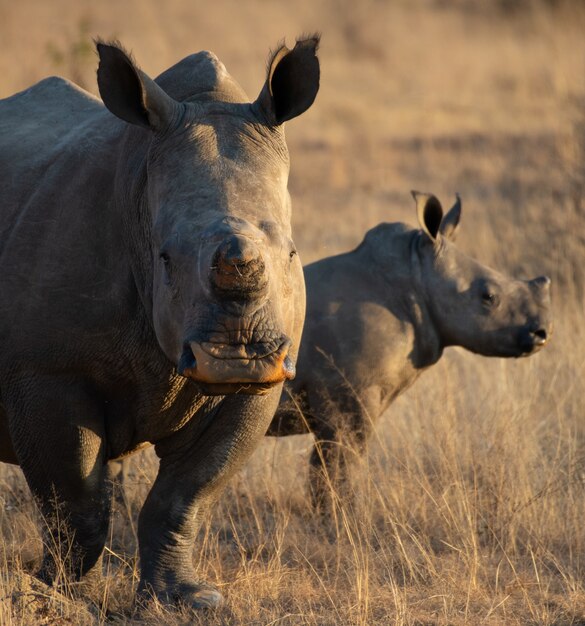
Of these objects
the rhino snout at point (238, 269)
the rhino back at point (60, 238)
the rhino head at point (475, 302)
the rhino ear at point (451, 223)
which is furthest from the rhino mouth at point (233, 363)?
the rhino ear at point (451, 223)

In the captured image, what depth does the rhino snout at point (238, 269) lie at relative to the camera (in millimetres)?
3641

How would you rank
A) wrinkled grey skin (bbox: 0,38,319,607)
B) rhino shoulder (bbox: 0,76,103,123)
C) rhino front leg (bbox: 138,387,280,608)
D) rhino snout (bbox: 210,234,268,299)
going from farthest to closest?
1. rhino shoulder (bbox: 0,76,103,123)
2. rhino front leg (bbox: 138,387,280,608)
3. wrinkled grey skin (bbox: 0,38,319,607)
4. rhino snout (bbox: 210,234,268,299)

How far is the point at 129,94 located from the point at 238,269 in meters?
0.94

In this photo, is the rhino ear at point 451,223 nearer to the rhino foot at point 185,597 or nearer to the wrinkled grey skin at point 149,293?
the wrinkled grey skin at point 149,293

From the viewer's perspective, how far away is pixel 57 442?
443 centimetres

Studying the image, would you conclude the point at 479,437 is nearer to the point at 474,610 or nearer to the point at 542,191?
the point at 474,610

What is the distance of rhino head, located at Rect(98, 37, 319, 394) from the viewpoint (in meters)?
3.68

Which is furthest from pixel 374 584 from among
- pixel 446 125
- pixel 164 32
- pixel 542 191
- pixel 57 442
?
pixel 164 32

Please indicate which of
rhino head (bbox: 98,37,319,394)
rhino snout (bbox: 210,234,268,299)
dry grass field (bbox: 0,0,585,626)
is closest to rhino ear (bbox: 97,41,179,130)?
rhino head (bbox: 98,37,319,394)

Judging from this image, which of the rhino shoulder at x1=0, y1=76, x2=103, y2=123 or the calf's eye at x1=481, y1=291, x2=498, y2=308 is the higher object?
the rhino shoulder at x1=0, y1=76, x2=103, y2=123

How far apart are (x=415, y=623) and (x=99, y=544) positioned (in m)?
1.16

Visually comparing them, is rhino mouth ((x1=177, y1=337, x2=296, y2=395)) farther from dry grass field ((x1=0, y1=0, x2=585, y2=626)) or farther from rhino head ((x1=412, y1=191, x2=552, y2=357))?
rhino head ((x1=412, y1=191, x2=552, y2=357))

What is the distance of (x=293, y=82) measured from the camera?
14.3ft

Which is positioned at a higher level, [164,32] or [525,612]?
[164,32]
